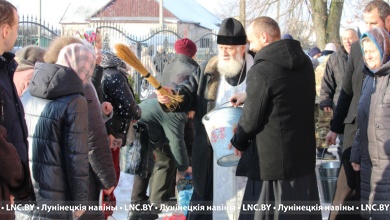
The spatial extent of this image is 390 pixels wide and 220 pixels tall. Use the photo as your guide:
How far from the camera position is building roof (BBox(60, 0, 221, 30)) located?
2030 inches

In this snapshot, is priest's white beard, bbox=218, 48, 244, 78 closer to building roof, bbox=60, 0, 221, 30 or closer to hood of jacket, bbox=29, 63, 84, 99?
hood of jacket, bbox=29, 63, 84, 99

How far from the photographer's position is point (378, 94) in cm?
464

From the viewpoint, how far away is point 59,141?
13.1 feet

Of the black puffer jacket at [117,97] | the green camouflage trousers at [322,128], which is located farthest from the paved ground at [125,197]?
the green camouflage trousers at [322,128]

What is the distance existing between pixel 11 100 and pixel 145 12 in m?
53.6

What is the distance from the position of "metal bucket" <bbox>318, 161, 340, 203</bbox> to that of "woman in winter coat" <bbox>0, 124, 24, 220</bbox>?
3.81 meters

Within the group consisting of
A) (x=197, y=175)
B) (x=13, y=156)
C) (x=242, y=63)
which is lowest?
→ (x=197, y=175)

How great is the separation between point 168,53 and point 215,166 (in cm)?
1018

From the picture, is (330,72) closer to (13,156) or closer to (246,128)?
(246,128)

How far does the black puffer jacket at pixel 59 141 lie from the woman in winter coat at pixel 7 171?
2.38 feet

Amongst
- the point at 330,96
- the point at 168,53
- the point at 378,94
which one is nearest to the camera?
the point at 378,94

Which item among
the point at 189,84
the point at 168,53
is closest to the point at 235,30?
the point at 189,84

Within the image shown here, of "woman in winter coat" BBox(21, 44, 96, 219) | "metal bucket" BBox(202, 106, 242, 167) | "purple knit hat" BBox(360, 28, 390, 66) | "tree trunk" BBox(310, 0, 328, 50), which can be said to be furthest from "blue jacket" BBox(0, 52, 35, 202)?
"tree trunk" BBox(310, 0, 328, 50)

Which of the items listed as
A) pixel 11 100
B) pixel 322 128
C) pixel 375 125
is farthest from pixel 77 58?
pixel 322 128
